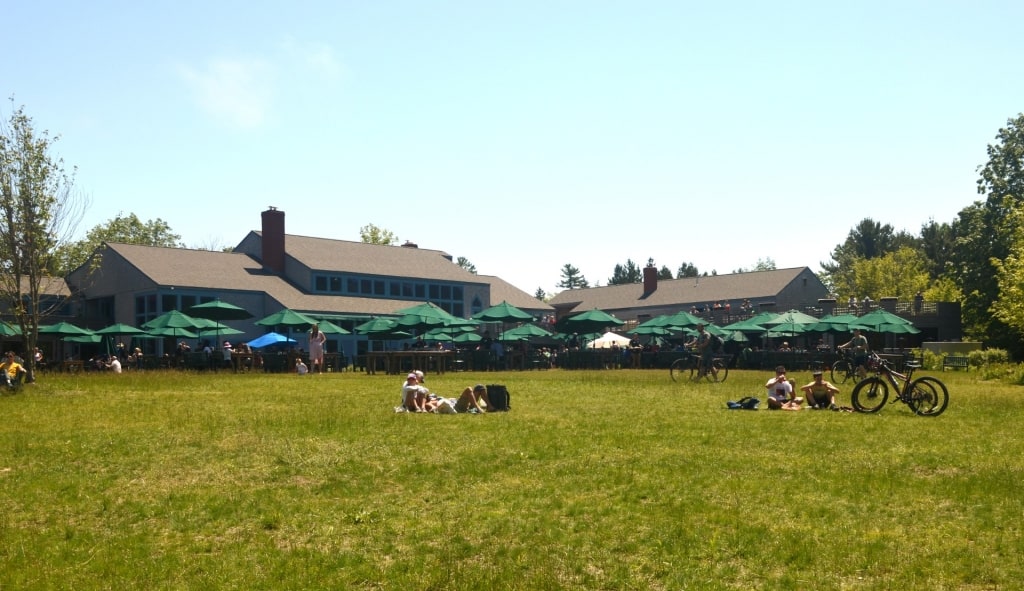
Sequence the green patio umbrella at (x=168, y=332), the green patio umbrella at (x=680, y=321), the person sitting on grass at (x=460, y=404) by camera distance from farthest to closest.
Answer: the green patio umbrella at (x=680, y=321), the green patio umbrella at (x=168, y=332), the person sitting on grass at (x=460, y=404)

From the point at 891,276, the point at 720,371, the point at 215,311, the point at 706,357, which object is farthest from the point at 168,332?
the point at 891,276

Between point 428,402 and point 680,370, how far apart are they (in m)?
13.5

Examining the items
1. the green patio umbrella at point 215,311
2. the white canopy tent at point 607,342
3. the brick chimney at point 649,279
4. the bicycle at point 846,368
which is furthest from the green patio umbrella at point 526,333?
the brick chimney at point 649,279

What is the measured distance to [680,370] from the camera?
29.9 meters

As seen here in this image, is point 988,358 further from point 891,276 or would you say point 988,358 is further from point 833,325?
point 891,276

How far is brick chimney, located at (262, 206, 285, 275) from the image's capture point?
58.9 meters

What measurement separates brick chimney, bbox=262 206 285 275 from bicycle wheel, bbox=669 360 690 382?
34.9m

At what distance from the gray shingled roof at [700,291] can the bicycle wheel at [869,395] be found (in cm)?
5346

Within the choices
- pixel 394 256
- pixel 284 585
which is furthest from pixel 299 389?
pixel 394 256

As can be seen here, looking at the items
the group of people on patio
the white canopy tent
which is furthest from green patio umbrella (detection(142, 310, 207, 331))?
the group of people on patio

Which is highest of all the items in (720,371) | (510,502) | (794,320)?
(794,320)

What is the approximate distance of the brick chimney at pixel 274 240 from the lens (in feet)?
193

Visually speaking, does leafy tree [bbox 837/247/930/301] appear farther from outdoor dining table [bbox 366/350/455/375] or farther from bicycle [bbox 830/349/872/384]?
bicycle [bbox 830/349/872/384]

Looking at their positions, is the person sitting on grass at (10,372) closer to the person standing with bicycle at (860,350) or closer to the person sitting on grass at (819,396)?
the person sitting on grass at (819,396)
